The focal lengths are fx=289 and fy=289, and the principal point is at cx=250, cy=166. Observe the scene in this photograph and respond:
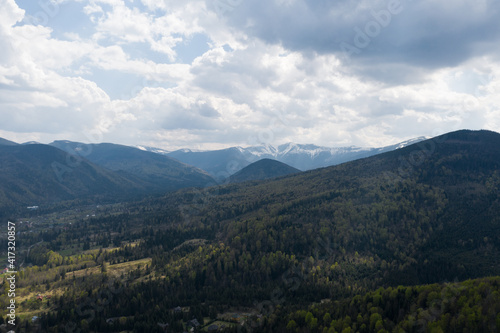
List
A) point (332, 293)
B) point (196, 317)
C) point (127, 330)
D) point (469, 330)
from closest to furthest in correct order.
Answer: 1. point (469, 330)
2. point (127, 330)
3. point (196, 317)
4. point (332, 293)

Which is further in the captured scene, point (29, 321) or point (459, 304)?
point (29, 321)

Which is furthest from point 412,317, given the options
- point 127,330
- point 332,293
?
point 127,330

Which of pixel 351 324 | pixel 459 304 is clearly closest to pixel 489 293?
pixel 459 304

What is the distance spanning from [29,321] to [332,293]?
6449 inches

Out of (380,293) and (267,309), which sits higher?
(380,293)

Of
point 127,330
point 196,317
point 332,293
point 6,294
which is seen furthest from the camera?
point 332,293

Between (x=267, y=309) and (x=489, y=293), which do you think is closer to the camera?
(x=489, y=293)

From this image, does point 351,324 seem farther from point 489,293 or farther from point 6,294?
point 6,294

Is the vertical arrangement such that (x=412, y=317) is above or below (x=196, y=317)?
above

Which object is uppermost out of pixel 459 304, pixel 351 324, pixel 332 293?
pixel 459 304

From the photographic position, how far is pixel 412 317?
111750 mm

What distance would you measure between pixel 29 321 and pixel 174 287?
74020 millimetres

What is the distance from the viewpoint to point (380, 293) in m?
139

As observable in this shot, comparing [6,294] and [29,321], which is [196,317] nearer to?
[29,321]
